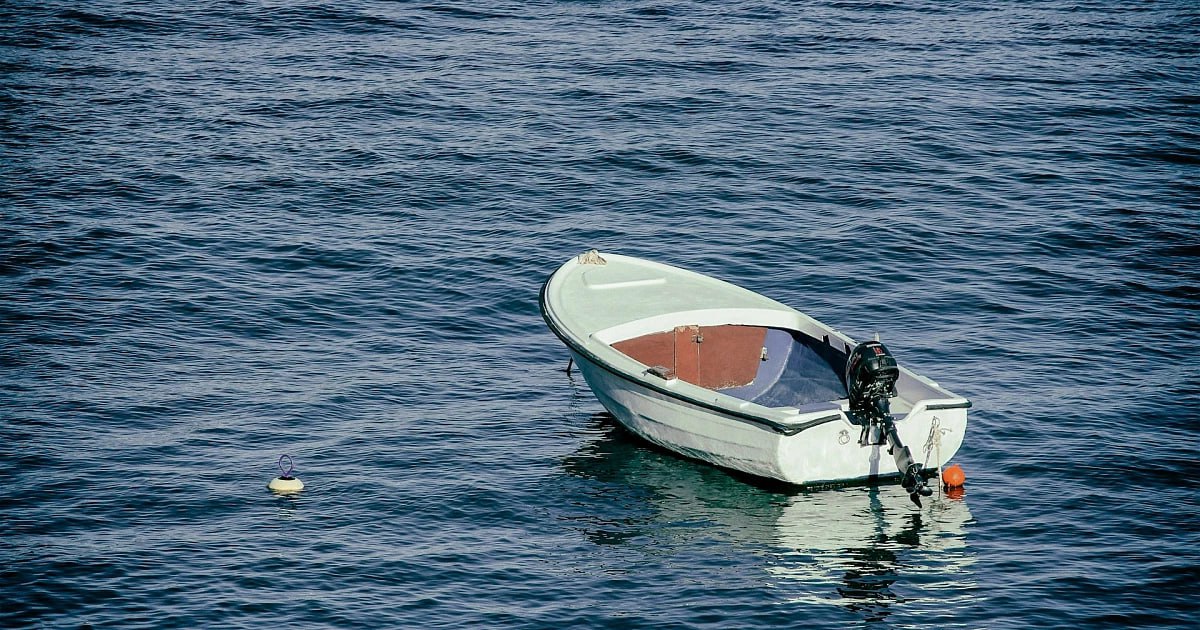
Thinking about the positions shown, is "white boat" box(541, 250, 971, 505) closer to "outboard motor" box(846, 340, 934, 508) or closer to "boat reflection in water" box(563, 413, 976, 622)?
"outboard motor" box(846, 340, 934, 508)

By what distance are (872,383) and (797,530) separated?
2607mm

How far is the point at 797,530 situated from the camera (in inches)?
856

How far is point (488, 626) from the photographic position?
18.8 metres

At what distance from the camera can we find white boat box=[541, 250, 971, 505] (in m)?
22.3

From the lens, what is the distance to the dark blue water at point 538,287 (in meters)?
20.4

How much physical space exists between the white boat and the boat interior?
2 cm

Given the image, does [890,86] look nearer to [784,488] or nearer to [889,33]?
[889,33]

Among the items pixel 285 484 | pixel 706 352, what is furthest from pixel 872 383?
pixel 285 484

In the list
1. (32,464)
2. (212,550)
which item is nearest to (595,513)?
(212,550)

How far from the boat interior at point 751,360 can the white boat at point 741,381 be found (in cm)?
2

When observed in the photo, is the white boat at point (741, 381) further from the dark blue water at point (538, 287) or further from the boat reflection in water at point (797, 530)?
the dark blue water at point (538, 287)

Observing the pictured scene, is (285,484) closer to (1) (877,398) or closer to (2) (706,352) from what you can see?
(2) (706,352)

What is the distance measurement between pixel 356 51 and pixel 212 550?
3365 centimetres

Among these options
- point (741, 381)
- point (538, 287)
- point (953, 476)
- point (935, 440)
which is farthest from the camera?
point (538, 287)
